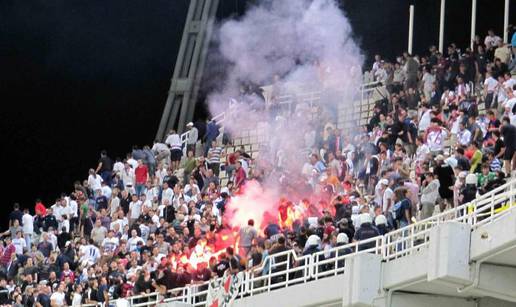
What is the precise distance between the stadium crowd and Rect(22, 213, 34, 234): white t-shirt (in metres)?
0.09

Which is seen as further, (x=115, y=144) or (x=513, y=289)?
(x=115, y=144)

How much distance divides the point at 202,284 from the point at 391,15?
16.3 m

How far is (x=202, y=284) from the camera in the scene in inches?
1121

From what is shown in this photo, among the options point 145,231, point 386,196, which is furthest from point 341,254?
point 145,231

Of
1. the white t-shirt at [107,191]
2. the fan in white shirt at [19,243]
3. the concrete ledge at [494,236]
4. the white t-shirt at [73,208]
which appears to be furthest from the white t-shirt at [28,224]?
the concrete ledge at [494,236]

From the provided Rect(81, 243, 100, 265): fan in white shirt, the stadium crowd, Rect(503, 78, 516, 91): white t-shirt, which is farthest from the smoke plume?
Rect(503, 78, 516, 91): white t-shirt

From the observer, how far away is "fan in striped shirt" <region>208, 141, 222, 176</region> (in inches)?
1467

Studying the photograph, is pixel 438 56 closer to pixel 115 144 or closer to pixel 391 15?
pixel 391 15

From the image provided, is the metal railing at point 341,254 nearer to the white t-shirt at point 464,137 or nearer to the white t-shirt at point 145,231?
the white t-shirt at point 464,137

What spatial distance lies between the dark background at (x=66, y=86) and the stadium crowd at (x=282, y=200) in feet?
19.6

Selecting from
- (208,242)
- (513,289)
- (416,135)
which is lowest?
(513,289)

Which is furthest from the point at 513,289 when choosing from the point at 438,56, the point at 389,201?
the point at 438,56

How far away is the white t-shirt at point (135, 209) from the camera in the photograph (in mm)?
35438

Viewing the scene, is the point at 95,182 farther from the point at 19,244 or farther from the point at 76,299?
the point at 76,299
